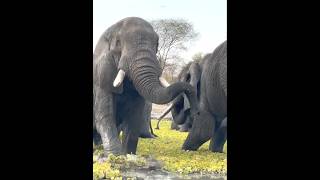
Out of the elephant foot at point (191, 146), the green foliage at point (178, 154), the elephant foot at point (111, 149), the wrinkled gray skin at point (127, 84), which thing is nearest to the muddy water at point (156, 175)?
the green foliage at point (178, 154)

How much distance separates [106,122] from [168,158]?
83 cm

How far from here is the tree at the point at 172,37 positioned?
7810 mm

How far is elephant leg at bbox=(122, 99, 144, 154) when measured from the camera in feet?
22.7

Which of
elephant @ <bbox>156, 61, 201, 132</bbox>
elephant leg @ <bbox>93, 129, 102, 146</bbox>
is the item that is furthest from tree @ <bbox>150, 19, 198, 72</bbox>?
elephant leg @ <bbox>93, 129, 102, 146</bbox>

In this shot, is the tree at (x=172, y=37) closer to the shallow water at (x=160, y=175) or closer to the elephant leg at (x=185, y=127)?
the elephant leg at (x=185, y=127)

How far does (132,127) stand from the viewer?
7004 millimetres

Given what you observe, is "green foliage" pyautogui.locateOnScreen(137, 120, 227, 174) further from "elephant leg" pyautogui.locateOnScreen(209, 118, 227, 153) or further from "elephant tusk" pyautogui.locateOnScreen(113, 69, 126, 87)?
"elephant tusk" pyautogui.locateOnScreen(113, 69, 126, 87)

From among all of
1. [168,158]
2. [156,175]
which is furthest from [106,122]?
[156,175]

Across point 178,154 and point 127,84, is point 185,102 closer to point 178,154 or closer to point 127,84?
point 178,154
